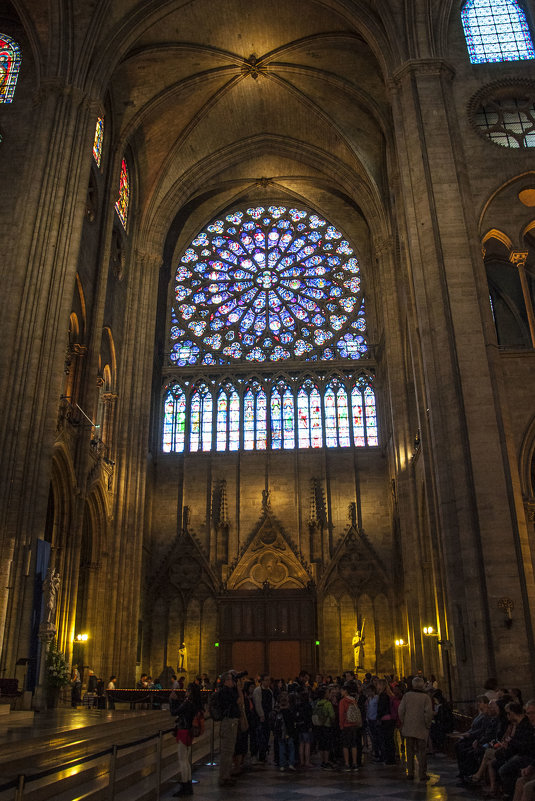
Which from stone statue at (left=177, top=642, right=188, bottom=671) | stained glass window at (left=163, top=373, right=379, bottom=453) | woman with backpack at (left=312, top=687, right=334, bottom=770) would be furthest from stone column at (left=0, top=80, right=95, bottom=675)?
stained glass window at (left=163, top=373, right=379, bottom=453)

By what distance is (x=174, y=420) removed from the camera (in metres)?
27.3

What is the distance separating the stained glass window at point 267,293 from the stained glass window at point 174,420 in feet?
4.75

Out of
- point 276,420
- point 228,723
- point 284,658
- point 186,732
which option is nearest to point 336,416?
point 276,420

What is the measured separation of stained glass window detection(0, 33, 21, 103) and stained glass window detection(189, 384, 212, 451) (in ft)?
40.9

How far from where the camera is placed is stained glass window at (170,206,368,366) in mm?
28250

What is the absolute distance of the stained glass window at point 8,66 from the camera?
20266 millimetres

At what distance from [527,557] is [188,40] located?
66.9 ft

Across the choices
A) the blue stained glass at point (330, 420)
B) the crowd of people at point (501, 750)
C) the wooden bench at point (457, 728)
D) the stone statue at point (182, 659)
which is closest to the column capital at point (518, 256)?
the wooden bench at point (457, 728)

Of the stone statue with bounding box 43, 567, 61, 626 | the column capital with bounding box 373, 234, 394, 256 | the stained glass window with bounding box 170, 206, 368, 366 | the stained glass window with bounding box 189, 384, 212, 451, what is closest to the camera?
the stone statue with bounding box 43, 567, 61, 626

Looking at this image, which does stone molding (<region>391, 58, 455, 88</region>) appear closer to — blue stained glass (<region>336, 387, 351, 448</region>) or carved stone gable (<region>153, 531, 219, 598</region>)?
blue stained glass (<region>336, 387, 351, 448</region>)

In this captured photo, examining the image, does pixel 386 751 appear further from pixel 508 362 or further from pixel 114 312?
pixel 114 312

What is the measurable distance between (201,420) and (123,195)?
365 inches

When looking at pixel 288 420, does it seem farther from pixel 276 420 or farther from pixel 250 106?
pixel 250 106

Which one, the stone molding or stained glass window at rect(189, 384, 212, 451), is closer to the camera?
the stone molding
